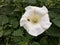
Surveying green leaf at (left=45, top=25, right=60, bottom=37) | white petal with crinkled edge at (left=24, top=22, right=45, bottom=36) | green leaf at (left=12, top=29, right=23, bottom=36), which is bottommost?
green leaf at (left=12, top=29, right=23, bottom=36)

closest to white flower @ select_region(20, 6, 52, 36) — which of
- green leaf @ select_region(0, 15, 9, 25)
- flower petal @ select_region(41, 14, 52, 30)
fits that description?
flower petal @ select_region(41, 14, 52, 30)

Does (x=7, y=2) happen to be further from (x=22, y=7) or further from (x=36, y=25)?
(x=36, y=25)

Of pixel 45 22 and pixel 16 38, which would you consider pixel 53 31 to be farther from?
pixel 16 38

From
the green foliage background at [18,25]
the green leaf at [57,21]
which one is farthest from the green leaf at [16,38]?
the green leaf at [57,21]

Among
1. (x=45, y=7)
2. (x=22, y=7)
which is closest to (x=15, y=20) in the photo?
(x=22, y=7)

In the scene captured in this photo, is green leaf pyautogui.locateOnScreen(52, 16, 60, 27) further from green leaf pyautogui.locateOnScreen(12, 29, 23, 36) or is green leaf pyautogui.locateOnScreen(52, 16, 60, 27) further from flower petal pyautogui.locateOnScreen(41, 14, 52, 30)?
A: green leaf pyautogui.locateOnScreen(12, 29, 23, 36)

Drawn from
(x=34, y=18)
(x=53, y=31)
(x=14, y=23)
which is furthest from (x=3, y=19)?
(x=53, y=31)
